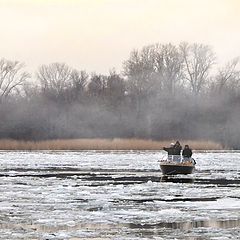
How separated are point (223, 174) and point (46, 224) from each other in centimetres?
1803

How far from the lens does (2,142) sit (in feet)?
193

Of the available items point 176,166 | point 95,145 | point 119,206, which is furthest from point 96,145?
point 119,206

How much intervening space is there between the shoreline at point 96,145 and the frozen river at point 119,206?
21850 mm

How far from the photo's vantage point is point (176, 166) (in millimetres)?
32562

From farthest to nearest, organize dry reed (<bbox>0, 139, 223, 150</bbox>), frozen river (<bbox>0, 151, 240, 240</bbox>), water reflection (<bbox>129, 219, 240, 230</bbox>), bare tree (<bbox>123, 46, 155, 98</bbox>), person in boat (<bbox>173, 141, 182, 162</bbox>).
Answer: bare tree (<bbox>123, 46, 155, 98</bbox>)
dry reed (<bbox>0, 139, 223, 150</bbox>)
person in boat (<bbox>173, 141, 182, 162</bbox>)
water reflection (<bbox>129, 219, 240, 230</bbox>)
frozen river (<bbox>0, 151, 240, 240</bbox>)

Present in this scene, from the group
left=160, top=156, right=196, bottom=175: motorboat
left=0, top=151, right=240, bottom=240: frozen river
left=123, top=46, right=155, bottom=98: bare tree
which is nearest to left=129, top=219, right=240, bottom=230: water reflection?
left=0, top=151, right=240, bottom=240: frozen river

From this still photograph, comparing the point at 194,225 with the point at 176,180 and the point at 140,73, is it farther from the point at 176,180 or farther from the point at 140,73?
the point at 140,73

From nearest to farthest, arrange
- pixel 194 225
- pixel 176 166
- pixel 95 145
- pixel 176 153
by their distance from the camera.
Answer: pixel 194 225
pixel 176 166
pixel 176 153
pixel 95 145

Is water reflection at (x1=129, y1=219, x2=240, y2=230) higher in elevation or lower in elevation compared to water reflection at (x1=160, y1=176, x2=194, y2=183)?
lower

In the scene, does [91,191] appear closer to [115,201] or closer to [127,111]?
[115,201]

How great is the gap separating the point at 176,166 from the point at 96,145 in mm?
24292

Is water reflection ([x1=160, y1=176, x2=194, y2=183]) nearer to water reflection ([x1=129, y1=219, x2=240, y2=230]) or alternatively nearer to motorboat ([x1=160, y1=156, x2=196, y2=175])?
motorboat ([x1=160, y1=156, x2=196, y2=175])

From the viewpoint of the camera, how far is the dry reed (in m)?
54.9

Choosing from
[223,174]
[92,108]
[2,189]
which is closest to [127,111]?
[92,108]
